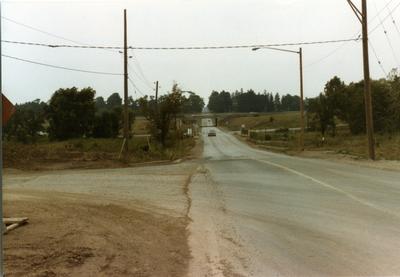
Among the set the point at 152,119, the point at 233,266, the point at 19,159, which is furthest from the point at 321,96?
the point at 233,266

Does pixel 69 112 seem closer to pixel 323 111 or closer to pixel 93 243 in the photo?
pixel 323 111

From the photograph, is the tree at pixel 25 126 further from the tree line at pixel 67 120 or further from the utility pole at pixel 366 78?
the utility pole at pixel 366 78

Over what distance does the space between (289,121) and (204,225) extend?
15226 cm

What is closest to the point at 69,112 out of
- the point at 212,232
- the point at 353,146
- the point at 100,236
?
the point at 353,146

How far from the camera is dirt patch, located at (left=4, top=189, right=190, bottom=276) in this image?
6.78m

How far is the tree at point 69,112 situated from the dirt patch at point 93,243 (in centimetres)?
6999

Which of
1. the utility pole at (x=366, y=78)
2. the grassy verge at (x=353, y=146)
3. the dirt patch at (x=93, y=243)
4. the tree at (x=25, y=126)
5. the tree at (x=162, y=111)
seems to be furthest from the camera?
the tree at (x=25, y=126)

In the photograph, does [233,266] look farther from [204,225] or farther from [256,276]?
[204,225]

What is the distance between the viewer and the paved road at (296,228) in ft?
23.8

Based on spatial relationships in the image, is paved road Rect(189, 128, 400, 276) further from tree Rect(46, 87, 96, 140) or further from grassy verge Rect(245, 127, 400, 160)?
tree Rect(46, 87, 96, 140)

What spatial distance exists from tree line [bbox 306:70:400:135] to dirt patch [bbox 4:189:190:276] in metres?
57.9

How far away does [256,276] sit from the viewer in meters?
6.74

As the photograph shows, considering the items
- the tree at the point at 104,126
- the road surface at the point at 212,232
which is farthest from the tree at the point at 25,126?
the road surface at the point at 212,232

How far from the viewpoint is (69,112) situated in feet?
263
